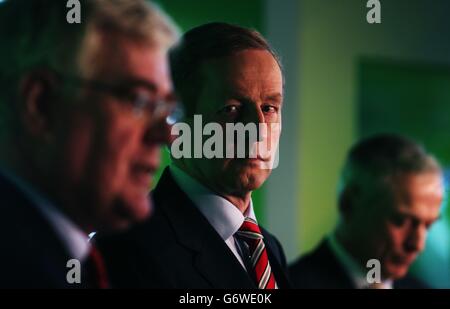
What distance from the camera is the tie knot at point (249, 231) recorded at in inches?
44.3

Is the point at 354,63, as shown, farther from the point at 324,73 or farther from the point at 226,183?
the point at 226,183

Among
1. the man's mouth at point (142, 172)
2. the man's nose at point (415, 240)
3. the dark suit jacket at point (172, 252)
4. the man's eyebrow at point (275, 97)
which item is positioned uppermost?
the man's eyebrow at point (275, 97)

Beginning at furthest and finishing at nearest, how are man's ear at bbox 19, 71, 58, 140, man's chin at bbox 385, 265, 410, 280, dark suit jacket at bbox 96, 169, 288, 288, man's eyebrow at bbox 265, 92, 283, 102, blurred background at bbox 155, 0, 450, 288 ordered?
blurred background at bbox 155, 0, 450, 288 → man's chin at bbox 385, 265, 410, 280 → man's eyebrow at bbox 265, 92, 283, 102 → dark suit jacket at bbox 96, 169, 288, 288 → man's ear at bbox 19, 71, 58, 140

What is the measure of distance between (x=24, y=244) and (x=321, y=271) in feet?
3.07

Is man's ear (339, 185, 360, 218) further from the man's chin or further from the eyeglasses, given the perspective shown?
the eyeglasses

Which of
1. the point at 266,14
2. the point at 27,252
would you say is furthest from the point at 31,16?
the point at 266,14

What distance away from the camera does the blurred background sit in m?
2.82

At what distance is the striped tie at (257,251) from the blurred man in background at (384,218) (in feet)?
1.48

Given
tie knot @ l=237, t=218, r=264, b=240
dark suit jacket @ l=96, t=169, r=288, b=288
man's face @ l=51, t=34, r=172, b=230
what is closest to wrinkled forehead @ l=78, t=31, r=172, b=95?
man's face @ l=51, t=34, r=172, b=230

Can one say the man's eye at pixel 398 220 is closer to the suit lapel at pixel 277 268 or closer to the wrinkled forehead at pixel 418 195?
the wrinkled forehead at pixel 418 195

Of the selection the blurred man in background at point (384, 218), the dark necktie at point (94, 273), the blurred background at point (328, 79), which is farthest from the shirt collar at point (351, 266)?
the blurred background at point (328, 79)

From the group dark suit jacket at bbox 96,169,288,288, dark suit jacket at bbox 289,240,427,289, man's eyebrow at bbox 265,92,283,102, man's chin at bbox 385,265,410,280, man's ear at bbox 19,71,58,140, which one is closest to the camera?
man's ear at bbox 19,71,58,140
